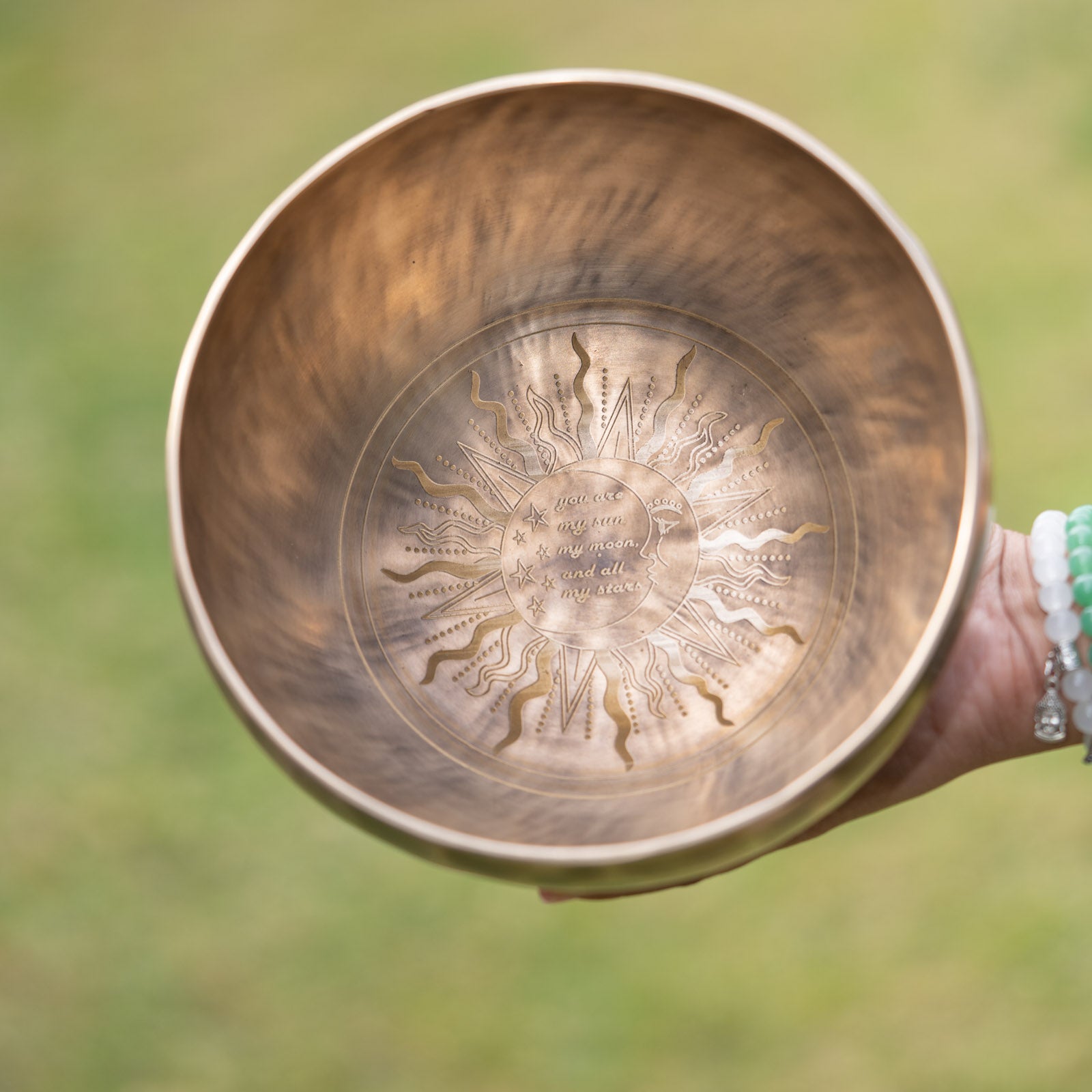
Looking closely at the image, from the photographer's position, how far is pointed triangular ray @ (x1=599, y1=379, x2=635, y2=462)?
1.09m

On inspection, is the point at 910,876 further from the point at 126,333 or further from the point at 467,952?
the point at 126,333

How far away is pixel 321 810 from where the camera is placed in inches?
71.1

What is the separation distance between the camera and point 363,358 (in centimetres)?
109

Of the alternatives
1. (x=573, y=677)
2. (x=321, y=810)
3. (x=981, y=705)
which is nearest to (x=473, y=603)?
(x=573, y=677)

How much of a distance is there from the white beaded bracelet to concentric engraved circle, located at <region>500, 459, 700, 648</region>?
12.7 inches

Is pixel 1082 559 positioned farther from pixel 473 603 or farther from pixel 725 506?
pixel 473 603

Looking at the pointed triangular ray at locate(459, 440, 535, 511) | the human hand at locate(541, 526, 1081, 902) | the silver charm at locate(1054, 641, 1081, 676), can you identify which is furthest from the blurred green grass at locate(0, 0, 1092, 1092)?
the pointed triangular ray at locate(459, 440, 535, 511)

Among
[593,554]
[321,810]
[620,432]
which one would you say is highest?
[620,432]

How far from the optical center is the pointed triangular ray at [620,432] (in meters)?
1.09

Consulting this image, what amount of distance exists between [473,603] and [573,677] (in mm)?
115

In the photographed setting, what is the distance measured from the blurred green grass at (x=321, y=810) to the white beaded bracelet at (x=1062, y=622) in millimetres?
738

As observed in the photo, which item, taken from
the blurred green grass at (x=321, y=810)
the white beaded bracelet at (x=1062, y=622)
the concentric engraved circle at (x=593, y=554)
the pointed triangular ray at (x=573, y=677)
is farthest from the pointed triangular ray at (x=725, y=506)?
the blurred green grass at (x=321, y=810)

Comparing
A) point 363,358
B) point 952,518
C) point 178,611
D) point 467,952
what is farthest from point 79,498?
point 952,518

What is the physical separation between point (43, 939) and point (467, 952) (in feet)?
2.19
